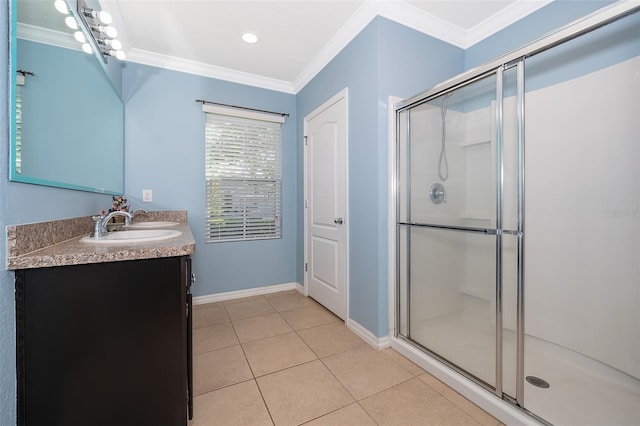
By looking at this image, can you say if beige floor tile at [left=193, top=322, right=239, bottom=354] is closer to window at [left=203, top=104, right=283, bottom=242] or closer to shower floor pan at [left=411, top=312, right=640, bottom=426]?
window at [left=203, top=104, right=283, bottom=242]

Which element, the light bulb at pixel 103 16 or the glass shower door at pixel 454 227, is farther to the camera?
the light bulb at pixel 103 16

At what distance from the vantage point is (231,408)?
1.37m

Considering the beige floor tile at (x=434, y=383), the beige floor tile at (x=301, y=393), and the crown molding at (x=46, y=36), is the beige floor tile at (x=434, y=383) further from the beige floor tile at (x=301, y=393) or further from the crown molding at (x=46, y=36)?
the crown molding at (x=46, y=36)

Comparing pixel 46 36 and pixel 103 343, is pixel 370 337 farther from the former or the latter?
pixel 46 36

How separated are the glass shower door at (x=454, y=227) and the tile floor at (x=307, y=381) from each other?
0.26 metres

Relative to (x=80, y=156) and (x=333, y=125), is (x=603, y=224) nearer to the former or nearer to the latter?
(x=333, y=125)

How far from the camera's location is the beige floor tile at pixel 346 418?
1271mm

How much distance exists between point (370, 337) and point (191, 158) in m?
2.41

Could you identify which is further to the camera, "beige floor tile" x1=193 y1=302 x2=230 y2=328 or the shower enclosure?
"beige floor tile" x1=193 y1=302 x2=230 y2=328

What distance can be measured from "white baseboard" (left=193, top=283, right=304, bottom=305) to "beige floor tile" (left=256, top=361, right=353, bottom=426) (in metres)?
1.47

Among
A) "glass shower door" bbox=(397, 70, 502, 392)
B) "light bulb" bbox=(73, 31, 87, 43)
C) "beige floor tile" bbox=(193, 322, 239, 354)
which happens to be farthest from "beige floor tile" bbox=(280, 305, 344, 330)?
"light bulb" bbox=(73, 31, 87, 43)

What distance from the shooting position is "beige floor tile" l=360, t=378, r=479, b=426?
1275 mm

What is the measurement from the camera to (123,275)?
0.97 m

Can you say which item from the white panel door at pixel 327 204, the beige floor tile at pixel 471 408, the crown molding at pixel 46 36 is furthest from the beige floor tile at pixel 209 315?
the crown molding at pixel 46 36
